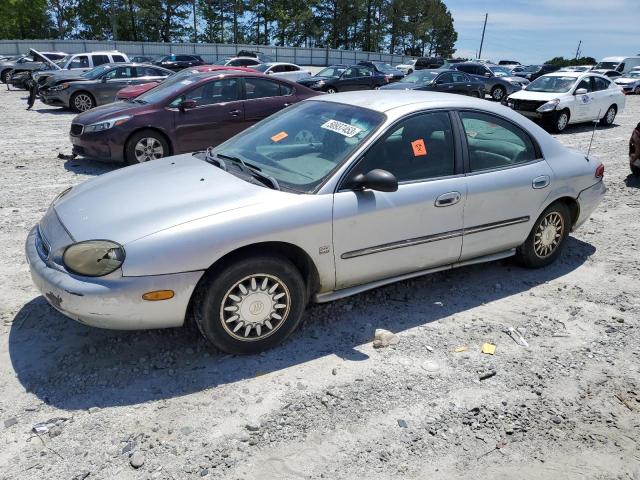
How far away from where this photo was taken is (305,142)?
3.94m

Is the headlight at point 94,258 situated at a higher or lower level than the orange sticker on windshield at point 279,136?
lower

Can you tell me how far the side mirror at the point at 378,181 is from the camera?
3.34 m

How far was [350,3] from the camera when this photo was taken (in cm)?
6788

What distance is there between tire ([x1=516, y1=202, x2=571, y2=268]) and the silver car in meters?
0.02

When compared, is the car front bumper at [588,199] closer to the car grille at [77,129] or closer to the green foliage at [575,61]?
the car grille at [77,129]

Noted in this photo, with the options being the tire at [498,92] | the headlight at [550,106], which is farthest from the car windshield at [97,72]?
the tire at [498,92]

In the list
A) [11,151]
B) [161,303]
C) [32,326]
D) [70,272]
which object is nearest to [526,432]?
[161,303]

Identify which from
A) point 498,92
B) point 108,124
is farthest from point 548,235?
point 498,92

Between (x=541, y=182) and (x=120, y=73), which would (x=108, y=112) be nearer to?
(x=541, y=182)

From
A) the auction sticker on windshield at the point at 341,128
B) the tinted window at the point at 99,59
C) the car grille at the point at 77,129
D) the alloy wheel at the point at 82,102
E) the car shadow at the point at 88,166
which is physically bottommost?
the car shadow at the point at 88,166

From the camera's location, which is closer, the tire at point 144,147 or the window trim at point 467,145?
the window trim at point 467,145

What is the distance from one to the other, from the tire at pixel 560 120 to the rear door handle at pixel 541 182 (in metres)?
10.1

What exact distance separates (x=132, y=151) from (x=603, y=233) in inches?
255

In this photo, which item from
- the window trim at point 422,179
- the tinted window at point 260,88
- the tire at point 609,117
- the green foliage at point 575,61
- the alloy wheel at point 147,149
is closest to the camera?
the window trim at point 422,179
